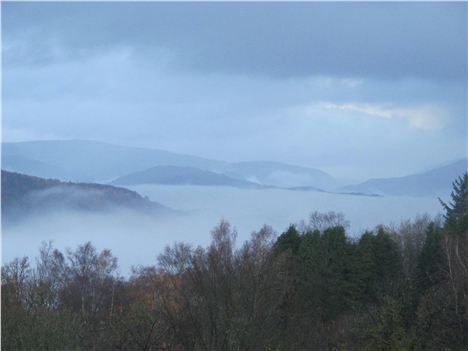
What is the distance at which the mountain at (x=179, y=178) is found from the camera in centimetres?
13500

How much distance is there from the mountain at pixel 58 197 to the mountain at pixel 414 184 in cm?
3454

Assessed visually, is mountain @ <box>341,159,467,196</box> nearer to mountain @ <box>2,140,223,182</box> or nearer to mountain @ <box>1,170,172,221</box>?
mountain @ <box>1,170,172,221</box>

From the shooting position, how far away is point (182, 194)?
421 ft

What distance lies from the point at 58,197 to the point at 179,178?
1467 inches

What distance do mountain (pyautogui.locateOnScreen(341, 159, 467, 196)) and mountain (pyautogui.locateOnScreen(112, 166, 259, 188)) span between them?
24942 millimetres

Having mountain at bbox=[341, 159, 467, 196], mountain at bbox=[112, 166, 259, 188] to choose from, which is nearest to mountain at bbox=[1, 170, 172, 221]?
mountain at bbox=[112, 166, 259, 188]

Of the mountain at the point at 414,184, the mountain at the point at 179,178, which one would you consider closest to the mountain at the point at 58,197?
the mountain at the point at 179,178

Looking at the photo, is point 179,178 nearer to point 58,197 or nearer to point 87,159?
point 87,159

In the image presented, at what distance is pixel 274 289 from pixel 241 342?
8.25ft

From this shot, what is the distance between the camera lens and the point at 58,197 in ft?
338

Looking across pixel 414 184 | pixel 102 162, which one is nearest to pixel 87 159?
pixel 102 162

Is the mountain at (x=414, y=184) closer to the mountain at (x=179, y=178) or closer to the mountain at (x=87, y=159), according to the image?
the mountain at (x=179, y=178)

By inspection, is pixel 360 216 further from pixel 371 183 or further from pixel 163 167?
pixel 163 167

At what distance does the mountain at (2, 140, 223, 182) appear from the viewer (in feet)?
430
